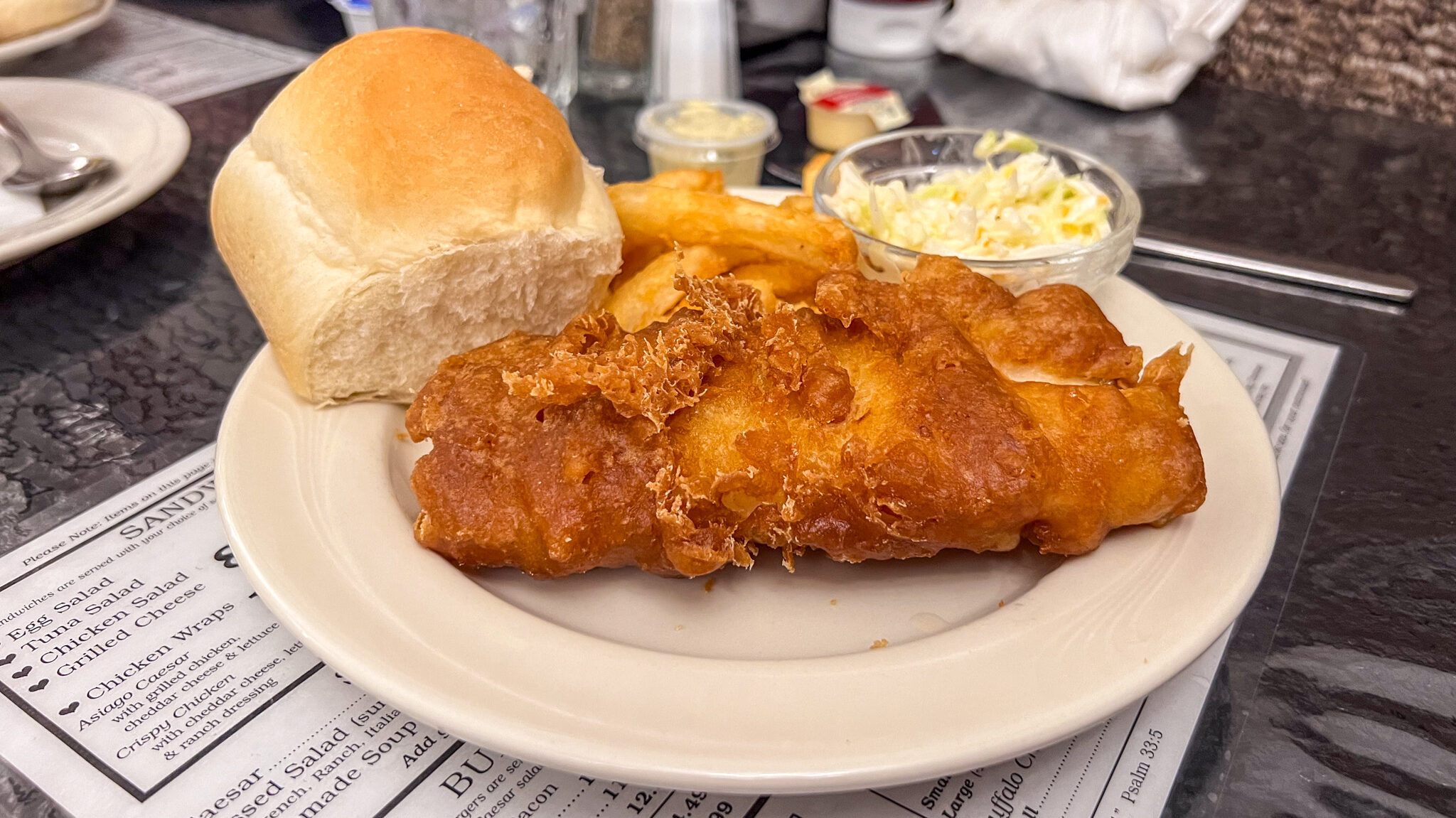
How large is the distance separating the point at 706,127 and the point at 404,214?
1424 millimetres

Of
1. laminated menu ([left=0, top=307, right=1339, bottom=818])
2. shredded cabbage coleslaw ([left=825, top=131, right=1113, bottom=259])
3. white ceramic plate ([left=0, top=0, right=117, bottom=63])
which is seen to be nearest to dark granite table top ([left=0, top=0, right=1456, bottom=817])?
laminated menu ([left=0, top=307, right=1339, bottom=818])

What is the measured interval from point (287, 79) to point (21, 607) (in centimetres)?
279

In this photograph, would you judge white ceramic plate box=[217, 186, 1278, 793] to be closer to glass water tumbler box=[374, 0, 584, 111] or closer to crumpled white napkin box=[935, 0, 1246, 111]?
glass water tumbler box=[374, 0, 584, 111]

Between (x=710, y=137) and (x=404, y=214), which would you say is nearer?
(x=404, y=214)

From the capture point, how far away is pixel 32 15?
3055 millimetres

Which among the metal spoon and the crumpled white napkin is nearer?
the metal spoon

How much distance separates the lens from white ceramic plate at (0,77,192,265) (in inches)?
83.3

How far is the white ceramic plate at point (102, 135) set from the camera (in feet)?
6.94

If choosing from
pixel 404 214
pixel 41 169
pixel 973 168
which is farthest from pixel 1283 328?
pixel 41 169

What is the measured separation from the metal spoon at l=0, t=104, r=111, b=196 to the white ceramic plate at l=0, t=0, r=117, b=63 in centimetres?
80

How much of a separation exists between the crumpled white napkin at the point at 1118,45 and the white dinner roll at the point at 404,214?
8.90 feet

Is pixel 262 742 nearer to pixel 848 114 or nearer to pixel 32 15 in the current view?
pixel 848 114

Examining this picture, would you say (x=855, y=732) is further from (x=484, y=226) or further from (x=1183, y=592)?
(x=484, y=226)

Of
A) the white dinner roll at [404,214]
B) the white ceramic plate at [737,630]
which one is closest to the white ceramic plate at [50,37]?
Answer: the white dinner roll at [404,214]
